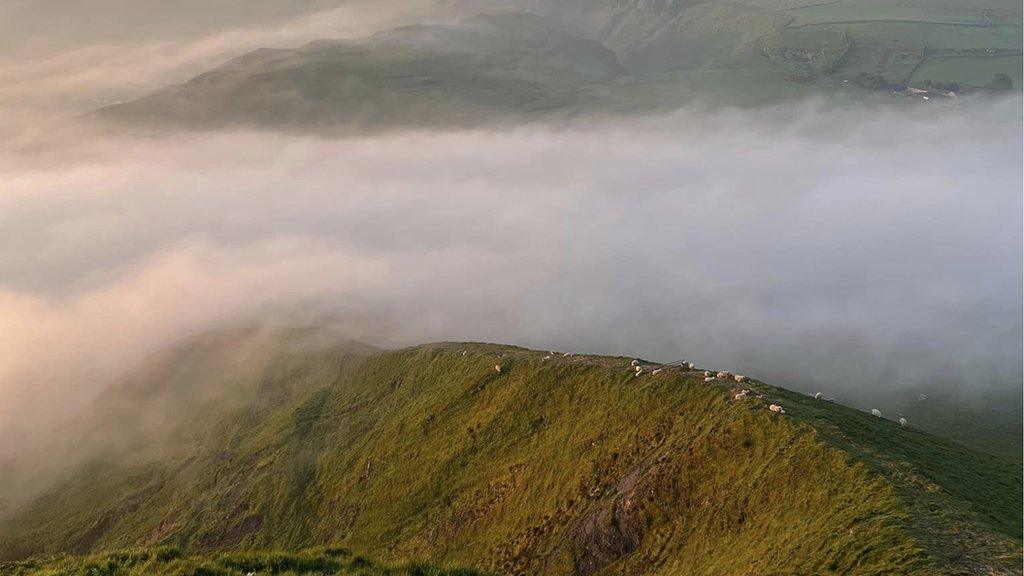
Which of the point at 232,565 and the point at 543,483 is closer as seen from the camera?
the point at 232,565

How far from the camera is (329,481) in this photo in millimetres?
102812

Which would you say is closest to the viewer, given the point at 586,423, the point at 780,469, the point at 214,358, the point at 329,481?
the point at 780,469

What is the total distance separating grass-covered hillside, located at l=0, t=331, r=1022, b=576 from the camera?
122 feet

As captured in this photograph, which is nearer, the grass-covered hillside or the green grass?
the green grass

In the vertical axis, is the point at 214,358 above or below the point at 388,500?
below

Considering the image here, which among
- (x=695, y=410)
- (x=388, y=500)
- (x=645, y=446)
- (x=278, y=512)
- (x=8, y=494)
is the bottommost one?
(x=8, y=494)

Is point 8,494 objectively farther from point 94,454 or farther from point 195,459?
point 195,459

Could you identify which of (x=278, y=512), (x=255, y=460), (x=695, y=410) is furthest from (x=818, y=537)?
(x=255, y=460)

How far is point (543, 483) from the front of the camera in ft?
210

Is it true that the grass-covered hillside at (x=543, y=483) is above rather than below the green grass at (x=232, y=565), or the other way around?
below

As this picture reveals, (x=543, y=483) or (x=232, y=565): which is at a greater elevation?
(x=232, y=565)

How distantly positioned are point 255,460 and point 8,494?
94267 millimetres

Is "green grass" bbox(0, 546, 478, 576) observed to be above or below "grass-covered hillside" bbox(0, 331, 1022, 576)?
above

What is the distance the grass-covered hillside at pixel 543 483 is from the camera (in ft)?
122
